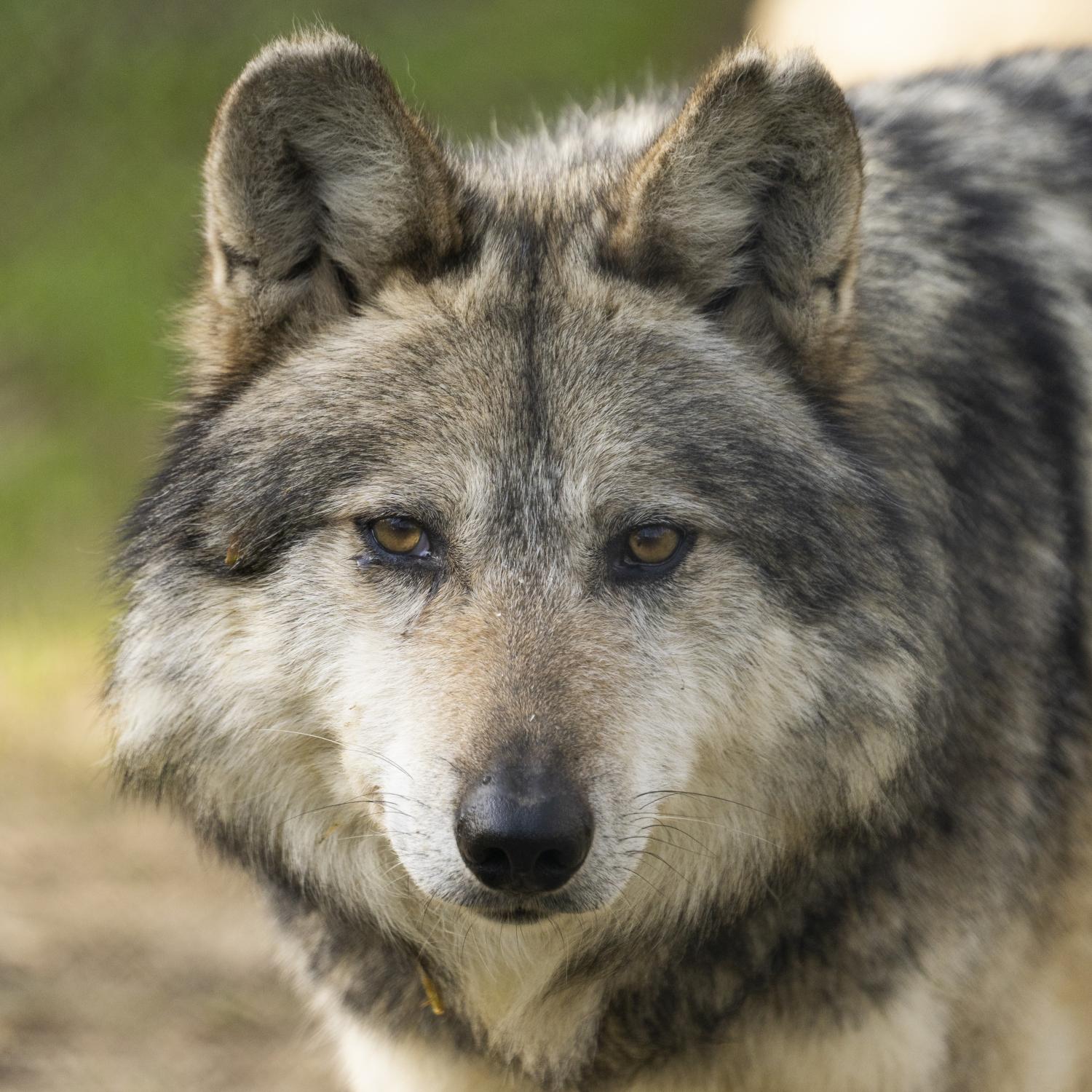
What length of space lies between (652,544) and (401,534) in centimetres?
51

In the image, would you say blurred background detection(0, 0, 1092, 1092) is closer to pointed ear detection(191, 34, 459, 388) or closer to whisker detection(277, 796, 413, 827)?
pointed ear detection(191, 34, 459, 388)

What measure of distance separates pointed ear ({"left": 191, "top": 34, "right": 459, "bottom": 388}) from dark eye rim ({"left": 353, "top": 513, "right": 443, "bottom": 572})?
0.54 m

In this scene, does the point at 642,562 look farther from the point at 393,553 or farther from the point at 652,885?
the point at 652,885

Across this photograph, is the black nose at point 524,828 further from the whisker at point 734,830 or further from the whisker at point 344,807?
the whisker at point 734,830

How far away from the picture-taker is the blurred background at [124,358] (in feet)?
16.4

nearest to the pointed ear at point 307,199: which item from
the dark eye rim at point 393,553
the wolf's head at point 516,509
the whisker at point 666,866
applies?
the wolf's head at point 516,509

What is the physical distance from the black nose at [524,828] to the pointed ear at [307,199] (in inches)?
48.8

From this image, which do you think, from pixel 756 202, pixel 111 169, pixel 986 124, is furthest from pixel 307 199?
pixel 111 169

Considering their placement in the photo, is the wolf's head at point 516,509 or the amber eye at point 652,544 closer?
the wolf's head at point 516,509

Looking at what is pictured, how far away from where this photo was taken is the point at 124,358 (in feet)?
32.6

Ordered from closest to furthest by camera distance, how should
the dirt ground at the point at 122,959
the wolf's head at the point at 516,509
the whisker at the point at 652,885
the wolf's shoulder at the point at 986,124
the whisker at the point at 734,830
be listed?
the wolf's head at the point at 516,509 → the whisker at the point at 734,830 → the whisker at the point at 652,885 → the wolf's shoulder at the point at 986,124 → the dirt ground at the point at 122,959

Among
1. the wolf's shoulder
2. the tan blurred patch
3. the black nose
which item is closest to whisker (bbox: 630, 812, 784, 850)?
the black nose

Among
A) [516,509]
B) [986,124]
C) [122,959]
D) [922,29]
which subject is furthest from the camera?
[922,29]

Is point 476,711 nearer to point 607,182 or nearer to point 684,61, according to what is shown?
point 607,182
